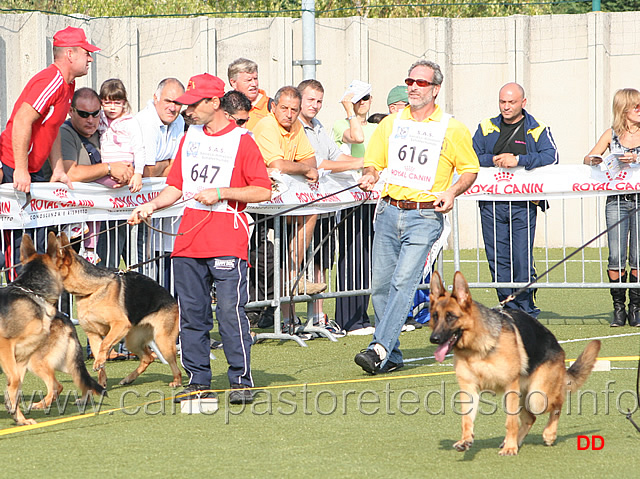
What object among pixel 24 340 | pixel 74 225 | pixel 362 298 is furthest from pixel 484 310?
pixel 362 298

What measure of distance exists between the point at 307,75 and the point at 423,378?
382 inches

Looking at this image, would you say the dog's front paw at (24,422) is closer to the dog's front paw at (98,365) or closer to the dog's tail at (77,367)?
the dog's tail at (77,367)

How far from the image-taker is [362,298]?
10055 millimetres

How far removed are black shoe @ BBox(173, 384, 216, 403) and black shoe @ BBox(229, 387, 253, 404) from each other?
0.12 meters

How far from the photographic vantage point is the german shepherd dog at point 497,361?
16.0ft

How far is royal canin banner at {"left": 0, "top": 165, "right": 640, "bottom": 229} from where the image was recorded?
7.48 metres

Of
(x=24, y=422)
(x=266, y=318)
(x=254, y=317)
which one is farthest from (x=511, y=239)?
(x=24, y=422)

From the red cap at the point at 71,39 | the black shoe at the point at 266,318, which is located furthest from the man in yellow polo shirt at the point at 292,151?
the red cap at the point at 71,39

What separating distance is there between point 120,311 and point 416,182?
2454 mm

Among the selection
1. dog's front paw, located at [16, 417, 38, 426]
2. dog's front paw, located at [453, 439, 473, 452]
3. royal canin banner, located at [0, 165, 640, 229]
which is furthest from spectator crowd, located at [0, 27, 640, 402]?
dog's front paw, located at [453, 439, 473, 452]

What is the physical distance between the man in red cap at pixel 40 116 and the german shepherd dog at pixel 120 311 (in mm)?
770

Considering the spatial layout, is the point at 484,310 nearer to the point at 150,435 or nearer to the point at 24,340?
the point at 150,435

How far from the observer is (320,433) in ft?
17.7

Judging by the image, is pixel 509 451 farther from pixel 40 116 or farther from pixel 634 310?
pixel 634 310
